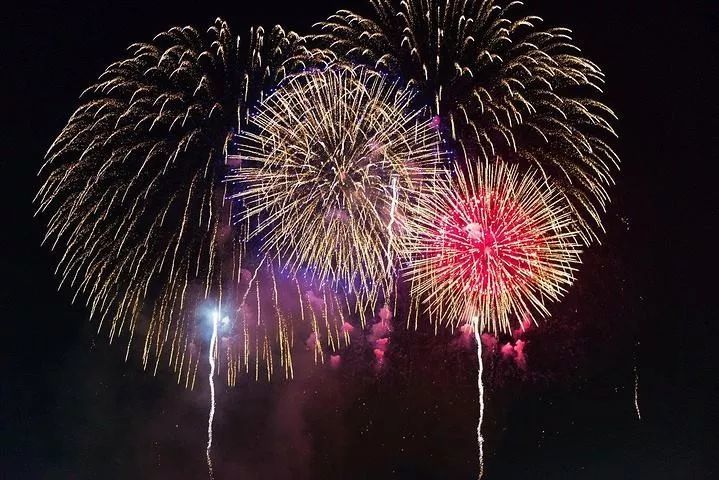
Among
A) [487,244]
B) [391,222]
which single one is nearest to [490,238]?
[487,244]

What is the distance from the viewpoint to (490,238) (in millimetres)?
11344

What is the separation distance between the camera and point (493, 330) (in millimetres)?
14703

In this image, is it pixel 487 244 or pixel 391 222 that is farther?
pixel 391 222

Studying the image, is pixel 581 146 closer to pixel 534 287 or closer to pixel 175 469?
pixel 534 287

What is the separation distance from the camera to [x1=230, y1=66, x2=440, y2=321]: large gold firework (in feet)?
36.9

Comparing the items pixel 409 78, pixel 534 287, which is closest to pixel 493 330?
pixel 534 287

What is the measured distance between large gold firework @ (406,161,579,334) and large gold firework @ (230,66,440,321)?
42 cm

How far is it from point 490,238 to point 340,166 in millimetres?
2404

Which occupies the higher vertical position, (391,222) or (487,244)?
(391,222)

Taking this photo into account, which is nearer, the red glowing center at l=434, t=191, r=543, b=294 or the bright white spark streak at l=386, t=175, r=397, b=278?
the red glowing center at l=434, t=191, r=543, b=294

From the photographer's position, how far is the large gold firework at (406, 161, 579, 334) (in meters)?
11.3

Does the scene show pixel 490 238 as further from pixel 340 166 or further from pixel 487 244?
pixel 340 166

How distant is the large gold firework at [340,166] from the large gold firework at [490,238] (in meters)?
0.42

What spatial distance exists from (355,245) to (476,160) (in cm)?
217
